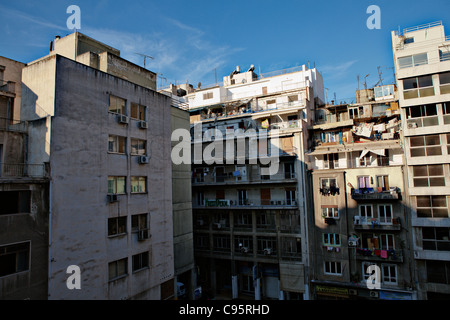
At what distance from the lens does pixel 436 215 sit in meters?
23.6

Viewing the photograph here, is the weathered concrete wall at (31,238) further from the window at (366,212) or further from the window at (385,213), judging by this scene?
the window at (385,213)

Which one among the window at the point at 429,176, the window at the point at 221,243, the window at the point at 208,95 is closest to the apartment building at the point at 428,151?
the window at the point at 429,176

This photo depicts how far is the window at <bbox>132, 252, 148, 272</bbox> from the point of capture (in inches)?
786

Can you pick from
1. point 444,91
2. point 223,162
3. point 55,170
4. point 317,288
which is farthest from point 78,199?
point 444,91

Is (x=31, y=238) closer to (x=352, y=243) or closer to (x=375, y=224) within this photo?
(x=352, y=243)

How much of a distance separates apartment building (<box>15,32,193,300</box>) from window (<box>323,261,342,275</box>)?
1460 centimetres

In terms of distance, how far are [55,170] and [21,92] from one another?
6.43 meters

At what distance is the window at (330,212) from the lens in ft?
91.6

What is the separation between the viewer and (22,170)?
54.3 feet

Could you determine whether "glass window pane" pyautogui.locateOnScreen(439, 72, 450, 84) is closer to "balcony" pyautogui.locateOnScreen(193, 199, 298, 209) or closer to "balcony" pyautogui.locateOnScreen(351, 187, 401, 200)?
"balcony" pyautogui.locateOnScreen(351, 187, 401, 200)

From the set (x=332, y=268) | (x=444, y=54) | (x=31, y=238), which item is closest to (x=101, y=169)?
(x=31, y=238)

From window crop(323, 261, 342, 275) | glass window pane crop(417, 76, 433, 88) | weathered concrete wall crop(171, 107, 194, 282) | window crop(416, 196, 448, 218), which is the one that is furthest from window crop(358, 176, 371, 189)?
weathered concrete wall crop(171, 107, 194, 282)

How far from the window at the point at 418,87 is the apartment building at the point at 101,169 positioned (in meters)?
20.7
